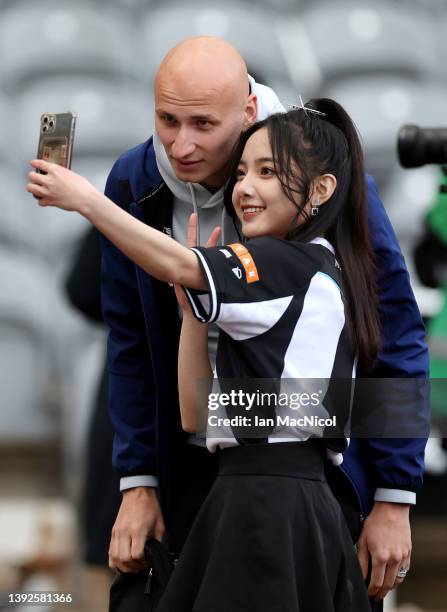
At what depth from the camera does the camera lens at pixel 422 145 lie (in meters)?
1.98

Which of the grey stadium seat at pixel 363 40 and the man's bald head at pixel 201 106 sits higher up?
the grey stadium seat at pixel 363 40

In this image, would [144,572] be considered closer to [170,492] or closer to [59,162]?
[170,492]

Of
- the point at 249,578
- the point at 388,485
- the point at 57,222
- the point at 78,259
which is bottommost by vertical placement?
the point at 249,578

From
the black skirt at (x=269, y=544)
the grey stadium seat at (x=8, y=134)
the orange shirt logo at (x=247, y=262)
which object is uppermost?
the grey stadium seat at (x=8, y=134)

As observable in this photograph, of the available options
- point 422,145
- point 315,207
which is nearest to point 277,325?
point 315,207

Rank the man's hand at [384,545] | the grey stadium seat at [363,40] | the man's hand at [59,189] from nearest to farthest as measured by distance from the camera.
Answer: the man's hand at [59,189] < the man's hand at [384,545] < the grey stadium seat at [363,40]

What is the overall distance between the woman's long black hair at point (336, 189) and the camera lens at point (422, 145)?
12 centimetres

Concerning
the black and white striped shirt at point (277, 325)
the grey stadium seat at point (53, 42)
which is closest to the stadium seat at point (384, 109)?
the grey stadium seat at point (53, 42)

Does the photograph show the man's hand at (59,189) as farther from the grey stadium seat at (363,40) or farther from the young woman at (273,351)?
the grey stadium seat at (363,40)

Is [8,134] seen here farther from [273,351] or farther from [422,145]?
[273,351]

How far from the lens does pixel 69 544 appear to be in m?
3.42

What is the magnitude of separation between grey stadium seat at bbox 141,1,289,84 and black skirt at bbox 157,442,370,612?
2.56 m

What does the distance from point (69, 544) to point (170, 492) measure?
1.47 metres

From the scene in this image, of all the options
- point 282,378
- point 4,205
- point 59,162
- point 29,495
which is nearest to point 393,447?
point 282,378
